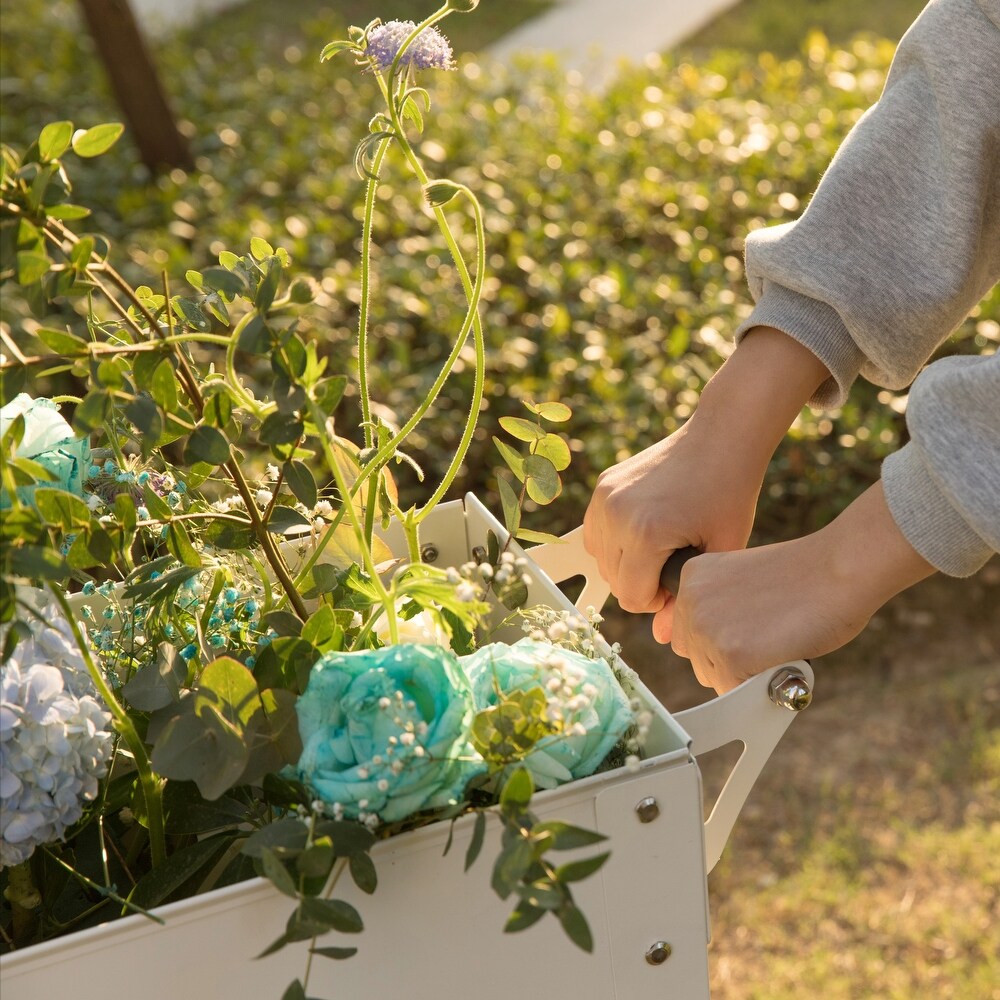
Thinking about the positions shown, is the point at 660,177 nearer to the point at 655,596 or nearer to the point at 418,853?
the point at 655,596

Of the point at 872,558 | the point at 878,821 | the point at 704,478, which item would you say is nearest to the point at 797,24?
the point at 878,821

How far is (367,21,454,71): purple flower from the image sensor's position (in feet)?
2.70

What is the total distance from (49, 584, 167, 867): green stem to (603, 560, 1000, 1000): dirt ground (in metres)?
1.49

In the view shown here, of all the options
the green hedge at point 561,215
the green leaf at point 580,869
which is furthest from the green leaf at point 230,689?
the green hedge at point 561,215

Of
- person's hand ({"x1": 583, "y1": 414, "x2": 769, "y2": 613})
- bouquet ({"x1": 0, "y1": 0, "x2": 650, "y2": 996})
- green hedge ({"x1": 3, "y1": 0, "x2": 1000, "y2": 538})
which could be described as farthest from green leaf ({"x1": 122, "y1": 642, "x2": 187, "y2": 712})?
green hedge ({"x1": 3, "y1": 0, "x2": 1000, "y2": 538})

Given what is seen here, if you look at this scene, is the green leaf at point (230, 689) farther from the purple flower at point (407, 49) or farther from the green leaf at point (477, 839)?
the purple flower at point (407, 49)

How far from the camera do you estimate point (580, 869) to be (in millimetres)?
623

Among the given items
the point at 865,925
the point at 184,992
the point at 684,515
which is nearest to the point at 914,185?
the point at 684,515

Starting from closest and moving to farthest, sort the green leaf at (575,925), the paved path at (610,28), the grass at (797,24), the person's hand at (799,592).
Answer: the green leaf at (575,925) < the person's hand at (799,592) < the grass at (797,24) < the paved path at (610,28)

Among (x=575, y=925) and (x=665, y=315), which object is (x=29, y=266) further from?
(x=665, y=315)

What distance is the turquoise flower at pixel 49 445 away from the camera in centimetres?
79

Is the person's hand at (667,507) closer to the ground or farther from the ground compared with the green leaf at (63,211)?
closer to the ground

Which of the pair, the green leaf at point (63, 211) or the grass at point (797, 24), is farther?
the grass at point (797, 24)

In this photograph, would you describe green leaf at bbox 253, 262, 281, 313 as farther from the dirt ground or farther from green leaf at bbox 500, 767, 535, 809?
the dirt ground
